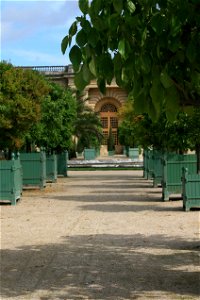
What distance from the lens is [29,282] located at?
22.7 feet

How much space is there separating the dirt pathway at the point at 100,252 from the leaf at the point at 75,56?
10.2ft

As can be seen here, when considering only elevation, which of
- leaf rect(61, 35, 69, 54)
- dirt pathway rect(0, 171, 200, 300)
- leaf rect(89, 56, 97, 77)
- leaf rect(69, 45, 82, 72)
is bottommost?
dirt pathway rect(0, 171, 200, 300)

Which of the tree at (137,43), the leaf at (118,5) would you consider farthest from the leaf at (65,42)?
the leaf at (118,5)

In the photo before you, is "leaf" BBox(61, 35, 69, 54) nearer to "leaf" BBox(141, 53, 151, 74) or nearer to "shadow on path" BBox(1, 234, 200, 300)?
"leaf" BBox(141, 53, 151, 74)

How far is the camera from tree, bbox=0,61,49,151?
1939 centimetres

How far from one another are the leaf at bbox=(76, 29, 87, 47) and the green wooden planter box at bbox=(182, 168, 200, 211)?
11054mm

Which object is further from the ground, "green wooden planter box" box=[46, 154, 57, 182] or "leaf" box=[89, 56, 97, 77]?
"leaf" box=[89, 56, 97, 77]

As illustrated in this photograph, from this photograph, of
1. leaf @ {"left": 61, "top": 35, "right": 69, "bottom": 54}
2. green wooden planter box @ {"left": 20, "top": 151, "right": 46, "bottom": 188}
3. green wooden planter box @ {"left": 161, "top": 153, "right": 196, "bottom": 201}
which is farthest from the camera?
green wooden planter box @ {"left": 20, "top": 151, "right": 46, "bottom": 188}

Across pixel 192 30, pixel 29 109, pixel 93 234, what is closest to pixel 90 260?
pixel 93 234

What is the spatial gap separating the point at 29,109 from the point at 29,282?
13.1m

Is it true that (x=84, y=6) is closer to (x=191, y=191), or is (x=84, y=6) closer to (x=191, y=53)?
(x=191, y=53)

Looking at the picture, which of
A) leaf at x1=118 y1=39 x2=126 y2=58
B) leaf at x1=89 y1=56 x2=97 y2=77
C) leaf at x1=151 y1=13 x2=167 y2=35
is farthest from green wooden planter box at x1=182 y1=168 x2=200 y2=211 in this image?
leaf at x1=118 y1=39 x2=126 y2=58

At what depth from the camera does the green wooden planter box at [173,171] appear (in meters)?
17.7

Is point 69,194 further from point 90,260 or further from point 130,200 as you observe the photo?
point 90,260
